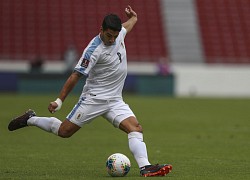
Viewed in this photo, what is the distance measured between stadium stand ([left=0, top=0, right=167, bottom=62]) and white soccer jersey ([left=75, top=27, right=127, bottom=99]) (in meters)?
29.1

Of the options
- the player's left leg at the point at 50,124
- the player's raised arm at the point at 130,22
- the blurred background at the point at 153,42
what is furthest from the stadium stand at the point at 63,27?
the player's left leg at the point at 50,124

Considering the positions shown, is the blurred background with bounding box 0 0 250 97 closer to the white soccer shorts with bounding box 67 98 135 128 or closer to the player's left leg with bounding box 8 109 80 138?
the player's left leg with bounding box 8 109 80 138

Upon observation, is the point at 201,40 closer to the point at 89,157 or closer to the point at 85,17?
the point at 85,17

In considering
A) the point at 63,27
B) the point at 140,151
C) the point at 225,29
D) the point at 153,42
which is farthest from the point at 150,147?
the point at 225,29

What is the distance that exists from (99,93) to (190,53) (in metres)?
32.3

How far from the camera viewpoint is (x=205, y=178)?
9.21 m

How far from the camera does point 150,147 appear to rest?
14.1 m

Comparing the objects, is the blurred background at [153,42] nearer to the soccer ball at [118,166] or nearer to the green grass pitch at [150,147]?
the green grass pitch at [150,147]

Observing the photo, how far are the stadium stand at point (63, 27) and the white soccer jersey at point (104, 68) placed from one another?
2912cm

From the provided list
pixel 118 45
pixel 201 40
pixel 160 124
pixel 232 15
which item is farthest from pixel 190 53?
pixel 118 45

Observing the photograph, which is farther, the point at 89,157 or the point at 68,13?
the point at 68,13

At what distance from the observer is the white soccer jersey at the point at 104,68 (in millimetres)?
9492

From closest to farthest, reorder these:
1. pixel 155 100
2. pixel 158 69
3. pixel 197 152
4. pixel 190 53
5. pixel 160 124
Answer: pixel 197 152 < pixel 160 124 < pixel 155 100 < pixel 158 69 < pixel 190 53

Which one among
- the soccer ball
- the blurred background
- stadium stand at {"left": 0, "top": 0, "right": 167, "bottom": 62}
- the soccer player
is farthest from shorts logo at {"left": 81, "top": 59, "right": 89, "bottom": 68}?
stadium stand at {"left": 0, "top": 0, "right": 167, "bottom": 62}
